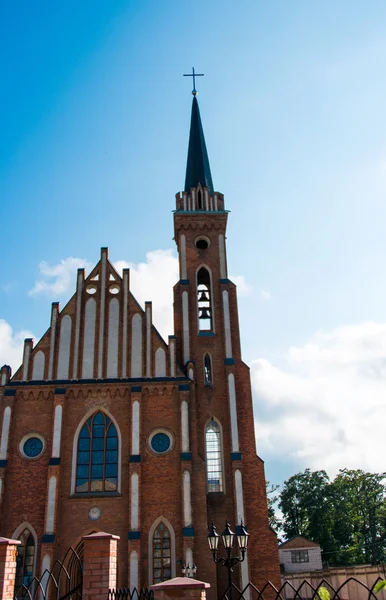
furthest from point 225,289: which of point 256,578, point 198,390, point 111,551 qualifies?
point 111,551

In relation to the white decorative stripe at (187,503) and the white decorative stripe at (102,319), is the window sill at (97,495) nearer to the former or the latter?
the white decorative stripe at (187,503)

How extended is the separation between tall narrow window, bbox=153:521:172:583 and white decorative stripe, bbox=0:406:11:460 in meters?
7.37

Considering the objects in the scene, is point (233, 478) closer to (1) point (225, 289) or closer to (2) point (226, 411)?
(2) point (226, 411)

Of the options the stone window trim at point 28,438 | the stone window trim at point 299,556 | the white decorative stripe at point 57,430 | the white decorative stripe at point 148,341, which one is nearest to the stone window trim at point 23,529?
the stone window trim at point 28,438

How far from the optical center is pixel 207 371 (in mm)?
27453

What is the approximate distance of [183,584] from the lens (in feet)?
26.4

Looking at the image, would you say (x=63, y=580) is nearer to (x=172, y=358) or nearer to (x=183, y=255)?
(x=172, y=358)

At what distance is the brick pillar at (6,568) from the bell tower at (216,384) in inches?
579

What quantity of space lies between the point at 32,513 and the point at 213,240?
16.4m

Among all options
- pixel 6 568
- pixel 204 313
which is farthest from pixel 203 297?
pixel 6 568

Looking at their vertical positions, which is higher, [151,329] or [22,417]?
[151,329]

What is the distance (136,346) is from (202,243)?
7659 mm

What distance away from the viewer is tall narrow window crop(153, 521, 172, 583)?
22422 millimetres

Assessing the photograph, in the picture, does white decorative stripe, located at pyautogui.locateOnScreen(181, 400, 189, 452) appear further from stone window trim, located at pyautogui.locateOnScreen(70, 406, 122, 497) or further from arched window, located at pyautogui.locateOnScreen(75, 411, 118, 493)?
arched window, located at pyautogui.locateOnScreen(75, 411, 118, 493)
